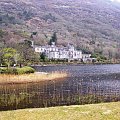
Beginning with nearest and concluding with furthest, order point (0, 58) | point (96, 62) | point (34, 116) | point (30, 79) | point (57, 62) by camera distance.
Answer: point (34, 116)
point (30, 79)
point (0, 58)
point (57, 62)
point (96, 62)

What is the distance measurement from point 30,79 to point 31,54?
7728 centimetres

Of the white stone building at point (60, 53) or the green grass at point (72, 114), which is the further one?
the white stone building at point (60, 53)

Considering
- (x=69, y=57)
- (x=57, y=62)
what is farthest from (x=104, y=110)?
(x=69, y=57)

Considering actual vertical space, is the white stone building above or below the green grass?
above

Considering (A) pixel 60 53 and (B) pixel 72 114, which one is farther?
(A) pixel 60 53

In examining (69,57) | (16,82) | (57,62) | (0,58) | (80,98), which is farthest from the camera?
(69,57)

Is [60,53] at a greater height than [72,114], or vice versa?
[60,53]

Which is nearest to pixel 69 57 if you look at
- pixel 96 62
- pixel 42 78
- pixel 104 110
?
pixel 96 62

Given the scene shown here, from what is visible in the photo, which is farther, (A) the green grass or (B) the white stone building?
(B) the white stone building

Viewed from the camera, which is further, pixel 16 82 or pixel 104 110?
pixel 16 82

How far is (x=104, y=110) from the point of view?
73.6ft

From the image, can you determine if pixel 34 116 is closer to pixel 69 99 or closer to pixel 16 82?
pixel 69 99

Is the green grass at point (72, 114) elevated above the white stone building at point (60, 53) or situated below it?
below

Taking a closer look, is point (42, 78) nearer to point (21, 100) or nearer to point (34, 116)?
point (21, 100)
